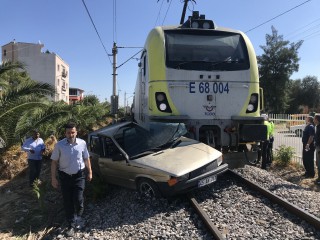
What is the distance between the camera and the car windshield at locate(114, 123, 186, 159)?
705 cm

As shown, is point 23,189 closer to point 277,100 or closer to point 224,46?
point 224,46

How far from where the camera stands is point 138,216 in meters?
5.83

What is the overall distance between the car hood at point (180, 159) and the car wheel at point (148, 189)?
1.00 feet

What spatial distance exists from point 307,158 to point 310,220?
4869 mm

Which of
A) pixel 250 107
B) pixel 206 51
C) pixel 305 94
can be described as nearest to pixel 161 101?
pixel 206 51

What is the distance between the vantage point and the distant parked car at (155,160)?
608 centimetres

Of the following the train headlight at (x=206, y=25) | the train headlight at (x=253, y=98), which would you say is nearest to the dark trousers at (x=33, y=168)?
the train headlight at (x=206, y=25)

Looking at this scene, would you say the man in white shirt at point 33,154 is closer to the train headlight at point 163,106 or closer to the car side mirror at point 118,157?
the car side mirror at point 118,157

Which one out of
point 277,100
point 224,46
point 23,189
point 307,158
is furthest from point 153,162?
point 277,100

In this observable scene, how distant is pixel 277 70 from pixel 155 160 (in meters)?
40.9

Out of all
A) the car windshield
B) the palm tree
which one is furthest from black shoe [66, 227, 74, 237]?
the palm tree

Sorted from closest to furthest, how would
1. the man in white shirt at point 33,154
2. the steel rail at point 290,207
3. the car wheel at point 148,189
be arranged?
the steel rail at point 290,207 < the car wheel at point 148,189 < the man in white shirt at point 33,154

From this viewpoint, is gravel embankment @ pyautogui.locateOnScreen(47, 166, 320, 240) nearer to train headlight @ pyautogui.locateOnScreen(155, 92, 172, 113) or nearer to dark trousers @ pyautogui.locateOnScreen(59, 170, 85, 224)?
dark trousers @ pyautogui.locateOnScreen(59, 170, 85, 224)

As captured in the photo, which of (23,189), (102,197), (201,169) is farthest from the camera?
(23,189)
